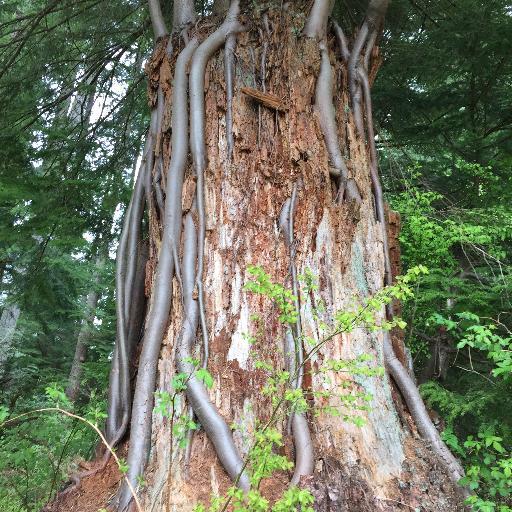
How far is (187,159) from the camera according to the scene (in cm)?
351

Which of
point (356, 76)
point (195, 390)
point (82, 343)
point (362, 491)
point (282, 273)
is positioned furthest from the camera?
point (82, 343)

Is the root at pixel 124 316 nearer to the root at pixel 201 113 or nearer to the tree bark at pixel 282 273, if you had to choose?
the tree bark at pixel 282 273

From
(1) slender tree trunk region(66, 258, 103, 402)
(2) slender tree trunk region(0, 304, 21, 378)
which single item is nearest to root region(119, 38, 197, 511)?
(1) slender tree trunk region(66, 258, 103, 402)

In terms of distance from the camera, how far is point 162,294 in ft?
10.1

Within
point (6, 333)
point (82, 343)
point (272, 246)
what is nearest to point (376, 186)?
point (272, 246)

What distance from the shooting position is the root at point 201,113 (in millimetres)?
2988

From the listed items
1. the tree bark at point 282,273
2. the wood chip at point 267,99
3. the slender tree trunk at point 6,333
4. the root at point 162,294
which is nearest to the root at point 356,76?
the tree bark at point 282,273

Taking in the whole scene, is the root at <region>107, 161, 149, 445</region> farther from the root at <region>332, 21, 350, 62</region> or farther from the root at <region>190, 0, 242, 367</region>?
the root at <region>332, 21, 350, 62</region>

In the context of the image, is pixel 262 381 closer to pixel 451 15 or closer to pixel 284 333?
pixel 284 333

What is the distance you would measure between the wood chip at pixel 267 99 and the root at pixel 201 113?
1.27 ft

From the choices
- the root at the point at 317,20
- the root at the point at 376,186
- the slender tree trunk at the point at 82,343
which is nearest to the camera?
the root at the point at 376,186

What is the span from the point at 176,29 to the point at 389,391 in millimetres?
3394

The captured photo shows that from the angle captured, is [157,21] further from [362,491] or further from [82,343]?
[82,343]

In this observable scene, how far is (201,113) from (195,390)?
6.58ft
